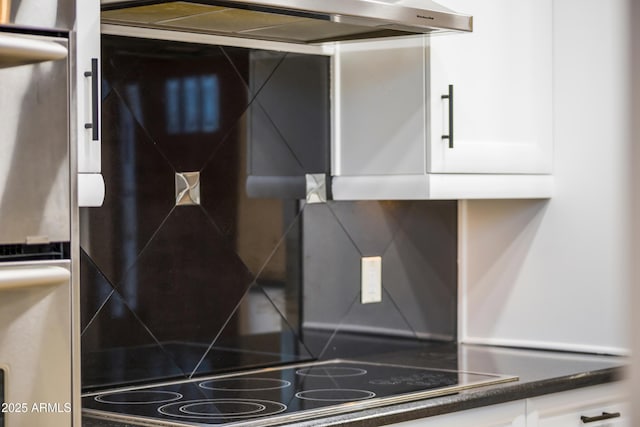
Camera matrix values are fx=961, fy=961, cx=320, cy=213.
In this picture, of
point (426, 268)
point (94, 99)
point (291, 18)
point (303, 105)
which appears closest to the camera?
point (94, 99)

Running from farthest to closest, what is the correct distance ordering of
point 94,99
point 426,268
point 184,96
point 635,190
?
point 426,268 < point 184,96 < point 94,99 < point 635,190

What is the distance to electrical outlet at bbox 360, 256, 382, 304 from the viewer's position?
284cm

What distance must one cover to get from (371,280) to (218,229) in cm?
61

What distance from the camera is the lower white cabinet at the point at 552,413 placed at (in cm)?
219

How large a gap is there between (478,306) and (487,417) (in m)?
0.85

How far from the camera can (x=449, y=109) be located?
2482 mm

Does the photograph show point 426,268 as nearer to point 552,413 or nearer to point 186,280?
point 552,413

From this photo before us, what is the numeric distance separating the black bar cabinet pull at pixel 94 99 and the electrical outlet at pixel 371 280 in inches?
47.4

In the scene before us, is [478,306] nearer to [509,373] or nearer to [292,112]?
[509,373]

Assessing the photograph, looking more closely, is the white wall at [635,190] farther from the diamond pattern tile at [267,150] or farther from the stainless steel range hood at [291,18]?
the diamond pattern tile at [267,150]

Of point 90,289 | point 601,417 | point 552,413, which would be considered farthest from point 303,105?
point 601,417

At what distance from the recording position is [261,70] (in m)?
2.54

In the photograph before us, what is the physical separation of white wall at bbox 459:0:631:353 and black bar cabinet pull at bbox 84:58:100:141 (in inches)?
61.3

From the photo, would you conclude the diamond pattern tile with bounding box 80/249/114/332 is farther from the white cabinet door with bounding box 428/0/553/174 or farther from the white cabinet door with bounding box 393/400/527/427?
the white cabinet door with bounding box 428/0/553/174
